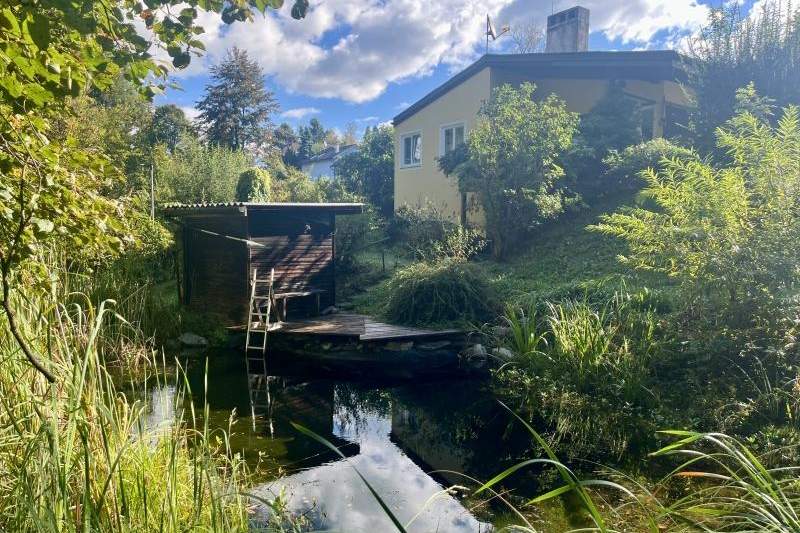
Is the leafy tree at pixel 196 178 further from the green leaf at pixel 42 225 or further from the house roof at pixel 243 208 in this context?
the green leaf at pixel 42 225

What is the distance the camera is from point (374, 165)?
Answer: 2291 cm

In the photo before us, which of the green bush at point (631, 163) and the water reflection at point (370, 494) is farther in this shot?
the green bush at point (631, 163)

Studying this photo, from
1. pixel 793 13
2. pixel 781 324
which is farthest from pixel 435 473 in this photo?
pixel 793 13

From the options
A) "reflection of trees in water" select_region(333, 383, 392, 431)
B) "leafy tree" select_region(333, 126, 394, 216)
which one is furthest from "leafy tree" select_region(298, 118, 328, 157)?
"reflection of trees in water" select_region(333, 383, 392, 431)

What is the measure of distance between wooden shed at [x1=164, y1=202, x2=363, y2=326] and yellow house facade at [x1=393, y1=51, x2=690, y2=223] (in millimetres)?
4490

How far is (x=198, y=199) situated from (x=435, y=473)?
51.3 feet

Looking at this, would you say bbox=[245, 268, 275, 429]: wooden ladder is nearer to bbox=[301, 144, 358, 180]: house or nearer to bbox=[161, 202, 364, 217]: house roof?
bbox=[161, 202, 364, 217]: house roof

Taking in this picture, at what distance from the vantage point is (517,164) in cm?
1207

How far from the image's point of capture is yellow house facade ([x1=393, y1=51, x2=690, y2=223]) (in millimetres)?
15078

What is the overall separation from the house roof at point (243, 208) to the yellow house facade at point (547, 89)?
434 cm

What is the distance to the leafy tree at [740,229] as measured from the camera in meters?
4.83

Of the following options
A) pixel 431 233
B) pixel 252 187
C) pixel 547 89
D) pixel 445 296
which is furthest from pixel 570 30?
pixel 445 296

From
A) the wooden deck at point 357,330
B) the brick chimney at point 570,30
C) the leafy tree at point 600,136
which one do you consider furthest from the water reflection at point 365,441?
the brick chimney at point 570,30

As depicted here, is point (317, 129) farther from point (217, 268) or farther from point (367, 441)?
point (367, 441)
